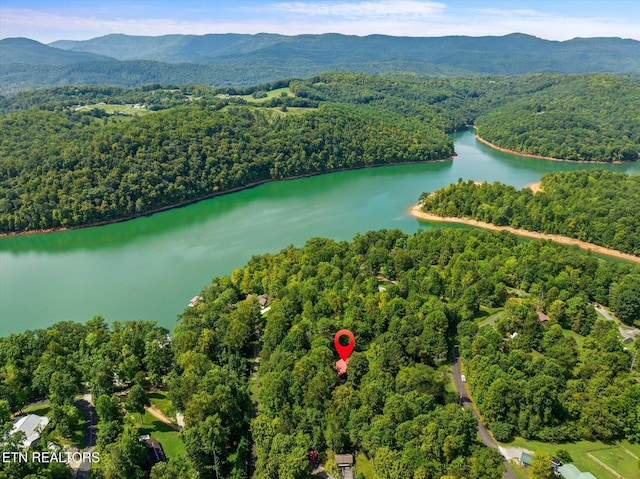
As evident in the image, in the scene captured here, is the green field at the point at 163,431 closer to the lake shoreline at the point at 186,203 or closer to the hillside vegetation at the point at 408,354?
the hillside vegetation at the point at 408,354

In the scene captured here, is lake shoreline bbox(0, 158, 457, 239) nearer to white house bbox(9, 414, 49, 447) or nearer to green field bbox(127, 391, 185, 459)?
green field bbox(127, 391, 185, 459)

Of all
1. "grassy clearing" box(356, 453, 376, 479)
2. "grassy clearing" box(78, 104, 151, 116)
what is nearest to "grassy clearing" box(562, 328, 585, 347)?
"grassy clearing" box(356, 453, 376, 479)

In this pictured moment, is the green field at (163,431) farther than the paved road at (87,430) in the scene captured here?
Yes

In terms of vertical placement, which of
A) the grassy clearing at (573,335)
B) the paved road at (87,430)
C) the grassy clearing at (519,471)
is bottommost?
the grassy clearing at (519,471)

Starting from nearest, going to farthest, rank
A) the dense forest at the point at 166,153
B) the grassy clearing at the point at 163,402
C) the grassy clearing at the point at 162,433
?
the grassy clearing at the point at 162,433, the grassy clearing at the point at 163,402, the dense forest at the point at 166,153

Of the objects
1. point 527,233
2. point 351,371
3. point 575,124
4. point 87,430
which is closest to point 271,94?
point 575,124

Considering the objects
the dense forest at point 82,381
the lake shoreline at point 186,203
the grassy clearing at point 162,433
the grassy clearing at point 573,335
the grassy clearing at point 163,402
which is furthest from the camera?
the lake shoreline at point 186,203

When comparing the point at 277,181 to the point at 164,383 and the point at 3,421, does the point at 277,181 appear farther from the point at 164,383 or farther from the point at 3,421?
the point at 3,421

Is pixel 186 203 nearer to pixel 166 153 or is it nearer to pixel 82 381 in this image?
pixel 166 153

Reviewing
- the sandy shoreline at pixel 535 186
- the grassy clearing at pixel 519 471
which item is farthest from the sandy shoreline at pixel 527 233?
the grassy clearing at pixel 519 471
